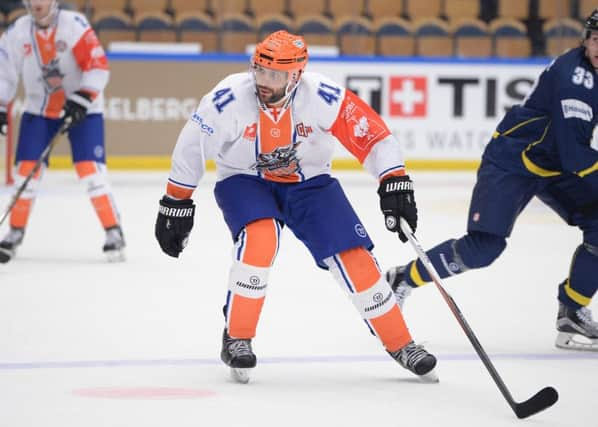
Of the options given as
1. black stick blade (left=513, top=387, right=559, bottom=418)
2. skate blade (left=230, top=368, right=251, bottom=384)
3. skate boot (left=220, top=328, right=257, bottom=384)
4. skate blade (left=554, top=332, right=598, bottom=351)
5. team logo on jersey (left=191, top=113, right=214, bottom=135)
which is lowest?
skate blade (left=554, top=332, right=598, bottom=351)

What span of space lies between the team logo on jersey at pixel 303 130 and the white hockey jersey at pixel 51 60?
2.79 m

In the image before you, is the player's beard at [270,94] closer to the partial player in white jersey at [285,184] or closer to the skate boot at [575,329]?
the partial player in white jersey at [285,184]

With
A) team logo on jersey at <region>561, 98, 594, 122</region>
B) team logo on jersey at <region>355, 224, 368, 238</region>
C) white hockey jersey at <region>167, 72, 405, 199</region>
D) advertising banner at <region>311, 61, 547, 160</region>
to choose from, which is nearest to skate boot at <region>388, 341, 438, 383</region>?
team logo on jersey at <region>355, 224, 368, 238</region>

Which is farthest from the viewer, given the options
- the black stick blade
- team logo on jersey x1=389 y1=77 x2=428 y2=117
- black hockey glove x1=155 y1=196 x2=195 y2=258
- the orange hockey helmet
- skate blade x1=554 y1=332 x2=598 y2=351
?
team logo on jersey x1=389 y1=77 x2=428 y2=117

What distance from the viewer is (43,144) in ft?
21.1

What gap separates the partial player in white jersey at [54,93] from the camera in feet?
20.7

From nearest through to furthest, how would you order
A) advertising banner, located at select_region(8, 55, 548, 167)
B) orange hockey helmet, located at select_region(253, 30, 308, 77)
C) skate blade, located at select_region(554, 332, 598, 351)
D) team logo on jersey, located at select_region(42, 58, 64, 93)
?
orange hockey helmet, located at select_region(253, 30, 308, 77), skate blade, located at select_region(554, 332, 598, 351), team logo on jersey, located at select_region(42, 58, 64, 93), advertising banner, located at select_region(8, 55, 548, 167)

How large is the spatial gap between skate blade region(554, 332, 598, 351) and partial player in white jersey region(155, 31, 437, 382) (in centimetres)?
79

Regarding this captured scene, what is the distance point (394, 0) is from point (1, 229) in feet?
19.5

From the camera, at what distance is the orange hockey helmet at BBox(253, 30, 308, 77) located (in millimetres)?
3559

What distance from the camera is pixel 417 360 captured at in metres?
3.69

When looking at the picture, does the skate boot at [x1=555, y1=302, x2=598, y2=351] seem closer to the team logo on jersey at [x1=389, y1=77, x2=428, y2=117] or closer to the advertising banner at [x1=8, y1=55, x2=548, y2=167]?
the advertising banner at [x1=8, y1=55, x2=548, y2=167]

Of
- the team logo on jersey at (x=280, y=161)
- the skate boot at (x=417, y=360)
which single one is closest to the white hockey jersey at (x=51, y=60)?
the team logo on jersey at (x=280, y=161)

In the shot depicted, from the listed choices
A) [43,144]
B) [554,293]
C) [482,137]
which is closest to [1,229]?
[43,144]
